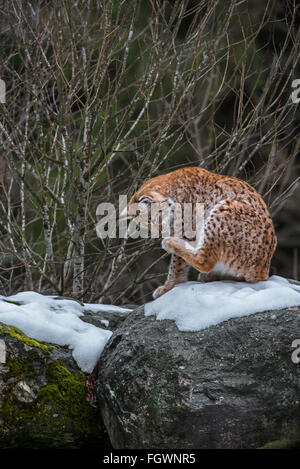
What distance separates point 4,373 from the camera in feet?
12.2

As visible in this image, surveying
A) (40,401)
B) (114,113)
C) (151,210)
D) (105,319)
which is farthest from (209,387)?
(114,113)

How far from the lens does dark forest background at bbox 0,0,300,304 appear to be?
466 cm

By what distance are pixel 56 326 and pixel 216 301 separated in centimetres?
131

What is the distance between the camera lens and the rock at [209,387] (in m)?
3.17

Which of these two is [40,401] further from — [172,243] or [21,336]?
[172,243]

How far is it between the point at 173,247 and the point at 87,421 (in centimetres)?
137

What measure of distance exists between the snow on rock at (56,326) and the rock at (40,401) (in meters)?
0.11

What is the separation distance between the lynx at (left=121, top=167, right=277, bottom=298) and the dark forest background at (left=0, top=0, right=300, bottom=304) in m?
0.68

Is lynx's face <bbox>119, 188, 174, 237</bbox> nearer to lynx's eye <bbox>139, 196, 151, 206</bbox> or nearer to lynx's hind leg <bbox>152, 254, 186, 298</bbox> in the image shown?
lynx's eye <bbox>139, 196, 151, 206</bbox>

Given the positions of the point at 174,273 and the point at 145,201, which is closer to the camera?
the point at 145,201

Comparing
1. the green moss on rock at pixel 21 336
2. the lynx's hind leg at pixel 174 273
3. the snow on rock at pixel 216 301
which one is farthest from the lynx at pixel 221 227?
the green moss on rock at pixel 21 336

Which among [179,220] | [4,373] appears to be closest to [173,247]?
[179,220]

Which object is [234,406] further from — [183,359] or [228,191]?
[228,191]

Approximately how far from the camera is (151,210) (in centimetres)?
400
